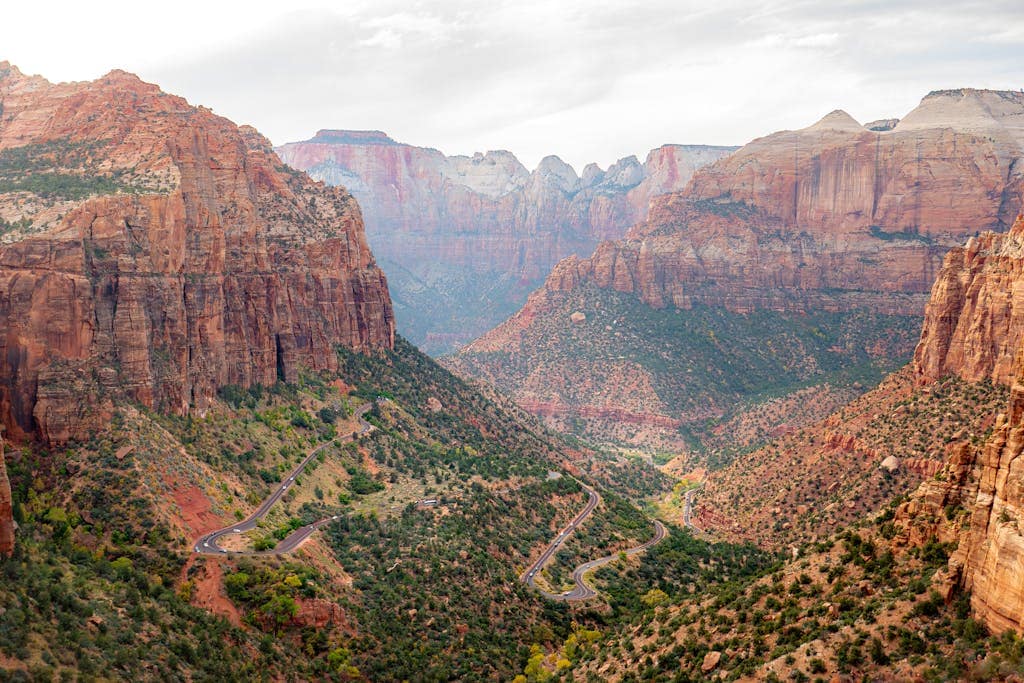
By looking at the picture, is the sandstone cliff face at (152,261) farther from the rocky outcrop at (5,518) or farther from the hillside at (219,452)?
the rocky outcrop at (5,518)

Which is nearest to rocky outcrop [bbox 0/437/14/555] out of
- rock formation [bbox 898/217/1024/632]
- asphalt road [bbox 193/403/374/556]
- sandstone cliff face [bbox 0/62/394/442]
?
asphalt road [bbox 193/403/374/556]

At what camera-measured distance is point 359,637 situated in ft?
234

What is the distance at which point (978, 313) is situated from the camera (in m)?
94.4

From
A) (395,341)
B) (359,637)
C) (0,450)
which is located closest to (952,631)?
(359,637)

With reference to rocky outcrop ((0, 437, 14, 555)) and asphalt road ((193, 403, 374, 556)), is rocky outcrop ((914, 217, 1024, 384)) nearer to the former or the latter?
asphalt road ((193, 403, 374, 556))

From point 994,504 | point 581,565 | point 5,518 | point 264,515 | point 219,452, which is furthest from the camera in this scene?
point 581,565

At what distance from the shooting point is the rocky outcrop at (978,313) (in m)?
88.6

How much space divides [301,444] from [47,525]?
117 feet

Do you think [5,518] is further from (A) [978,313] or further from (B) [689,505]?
(B) [689,505]

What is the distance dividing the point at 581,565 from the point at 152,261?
169 feet

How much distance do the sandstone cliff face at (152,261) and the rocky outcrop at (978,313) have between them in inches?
2817

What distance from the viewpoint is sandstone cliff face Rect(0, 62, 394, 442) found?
76688mm

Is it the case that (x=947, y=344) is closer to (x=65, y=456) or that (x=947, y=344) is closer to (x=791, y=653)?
(x=791, y=653)

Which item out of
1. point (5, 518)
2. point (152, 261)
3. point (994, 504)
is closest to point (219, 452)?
point (152, 261)
